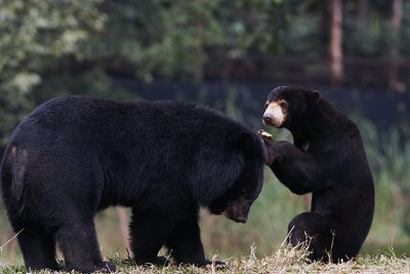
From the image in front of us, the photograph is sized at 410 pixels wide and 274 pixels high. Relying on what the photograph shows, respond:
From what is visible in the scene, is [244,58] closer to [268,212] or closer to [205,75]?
[205,75]

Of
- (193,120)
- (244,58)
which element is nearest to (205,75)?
(244,58)

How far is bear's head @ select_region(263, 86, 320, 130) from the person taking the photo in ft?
22.5

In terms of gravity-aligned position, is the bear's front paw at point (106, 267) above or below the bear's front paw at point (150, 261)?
above

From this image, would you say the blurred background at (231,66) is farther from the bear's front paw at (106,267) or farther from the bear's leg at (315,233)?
the bear's front paw at (106,267)

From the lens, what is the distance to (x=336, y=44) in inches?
717

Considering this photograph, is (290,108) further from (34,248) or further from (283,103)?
(34,248)

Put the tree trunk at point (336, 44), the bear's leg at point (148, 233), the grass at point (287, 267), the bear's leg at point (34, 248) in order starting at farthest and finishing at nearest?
1. the tree trunk at point (336, 44)
2. the bear's leg at point (148, 233)
3. the bear's leg at point (34, 248)
4. the grass at point (287, 267)

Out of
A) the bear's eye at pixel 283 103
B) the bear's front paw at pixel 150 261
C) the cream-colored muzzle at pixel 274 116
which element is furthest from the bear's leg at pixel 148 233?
the bear's eye at pixel 283 103

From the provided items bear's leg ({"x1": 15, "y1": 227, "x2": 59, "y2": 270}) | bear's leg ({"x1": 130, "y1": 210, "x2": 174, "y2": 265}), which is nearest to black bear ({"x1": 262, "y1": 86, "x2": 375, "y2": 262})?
bear's leg ({"x1": 130, "y1": 210, "x2": 174, "y2": 265})

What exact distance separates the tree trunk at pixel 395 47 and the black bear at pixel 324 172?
10.6 m

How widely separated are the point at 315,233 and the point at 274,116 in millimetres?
805

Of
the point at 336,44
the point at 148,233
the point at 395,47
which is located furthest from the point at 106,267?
the point at 395,47

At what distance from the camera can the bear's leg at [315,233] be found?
6.59 meters

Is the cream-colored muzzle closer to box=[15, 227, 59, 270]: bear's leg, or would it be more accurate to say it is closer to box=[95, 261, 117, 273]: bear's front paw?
box=[95, 261, 117, 273]: bear's front paw
